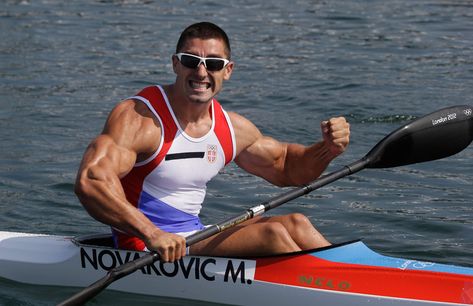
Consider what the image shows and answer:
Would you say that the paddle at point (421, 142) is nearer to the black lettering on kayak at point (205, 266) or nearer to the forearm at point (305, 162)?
the forearm at point (305, 162)

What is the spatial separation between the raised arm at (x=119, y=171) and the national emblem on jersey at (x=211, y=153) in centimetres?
39

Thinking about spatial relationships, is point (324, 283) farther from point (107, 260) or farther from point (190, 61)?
point (190, 61)

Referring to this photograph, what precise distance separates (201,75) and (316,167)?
1.04m

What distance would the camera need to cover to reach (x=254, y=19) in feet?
58.3

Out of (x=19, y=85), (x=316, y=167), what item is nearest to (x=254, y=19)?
(x=19, y=85)

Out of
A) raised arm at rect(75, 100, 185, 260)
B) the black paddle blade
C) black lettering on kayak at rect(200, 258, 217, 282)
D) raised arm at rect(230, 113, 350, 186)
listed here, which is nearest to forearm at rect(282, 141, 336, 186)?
raised arm at rect(230, 113, 350, 186)

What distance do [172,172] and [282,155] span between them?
2.98 ft

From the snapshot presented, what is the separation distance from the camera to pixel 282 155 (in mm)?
7602

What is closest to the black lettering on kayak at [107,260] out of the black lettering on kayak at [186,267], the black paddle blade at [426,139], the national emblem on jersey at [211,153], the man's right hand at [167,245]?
the black lettering on kayak at [186,267]

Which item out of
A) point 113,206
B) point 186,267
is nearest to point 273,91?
point 186,267

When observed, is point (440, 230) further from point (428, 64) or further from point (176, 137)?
point (428, 64)

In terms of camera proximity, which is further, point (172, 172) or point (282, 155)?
point (282, 155)

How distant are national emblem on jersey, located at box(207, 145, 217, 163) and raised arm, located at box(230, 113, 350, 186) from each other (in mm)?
215

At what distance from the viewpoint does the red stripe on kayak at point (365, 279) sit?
656cm
